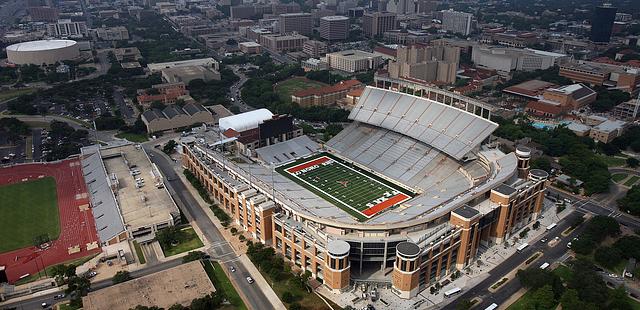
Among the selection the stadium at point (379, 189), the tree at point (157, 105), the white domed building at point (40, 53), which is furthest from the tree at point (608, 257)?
the white domed building at point (40, 53)

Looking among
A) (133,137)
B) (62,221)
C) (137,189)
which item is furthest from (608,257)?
(133,137)

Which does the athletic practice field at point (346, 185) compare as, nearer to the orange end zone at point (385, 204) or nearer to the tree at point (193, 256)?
the orange end zone at point (385, 204)

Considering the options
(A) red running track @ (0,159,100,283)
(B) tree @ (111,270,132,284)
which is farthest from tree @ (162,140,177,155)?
(B) tree @ (111,270,132,284)

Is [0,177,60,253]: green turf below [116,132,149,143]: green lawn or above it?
below

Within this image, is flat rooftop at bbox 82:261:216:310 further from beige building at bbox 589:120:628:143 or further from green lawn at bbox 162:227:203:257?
beige building at bbox 589:120:628:143

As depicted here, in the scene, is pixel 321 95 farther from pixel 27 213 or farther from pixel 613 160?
pixel 27 213

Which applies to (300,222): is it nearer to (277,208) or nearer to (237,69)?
(277,208)

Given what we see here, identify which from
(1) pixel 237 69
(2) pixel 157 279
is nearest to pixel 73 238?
(2) pixel 157 279
